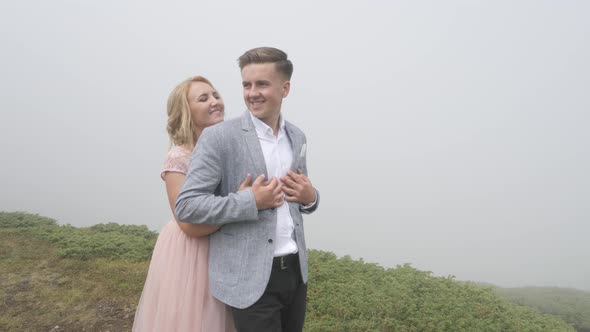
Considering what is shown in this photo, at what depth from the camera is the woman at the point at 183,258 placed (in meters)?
2.79

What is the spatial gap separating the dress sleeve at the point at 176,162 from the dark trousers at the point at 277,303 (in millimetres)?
922

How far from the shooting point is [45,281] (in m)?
6.66

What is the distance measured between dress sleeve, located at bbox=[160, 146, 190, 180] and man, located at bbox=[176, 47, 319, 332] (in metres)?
0.47

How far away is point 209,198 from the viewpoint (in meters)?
2.30

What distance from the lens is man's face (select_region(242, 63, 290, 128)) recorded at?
2432 millimetres

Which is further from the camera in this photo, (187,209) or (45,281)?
(45,281)

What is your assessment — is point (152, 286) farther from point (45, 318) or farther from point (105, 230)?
point (105, 230)

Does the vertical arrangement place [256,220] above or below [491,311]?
above

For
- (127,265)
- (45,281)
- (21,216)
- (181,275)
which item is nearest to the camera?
(181,275)

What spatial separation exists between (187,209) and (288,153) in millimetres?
702

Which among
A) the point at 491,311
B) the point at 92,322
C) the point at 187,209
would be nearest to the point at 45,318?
the point at 92,322

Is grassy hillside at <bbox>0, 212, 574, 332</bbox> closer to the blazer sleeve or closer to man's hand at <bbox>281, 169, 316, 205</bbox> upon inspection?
man's hand at <bbox>281, 169, 316, 205</bbox>

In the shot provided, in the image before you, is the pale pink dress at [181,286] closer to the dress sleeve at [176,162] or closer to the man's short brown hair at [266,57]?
the dress sleeve at [176,162]

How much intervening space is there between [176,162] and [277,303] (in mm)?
1133
